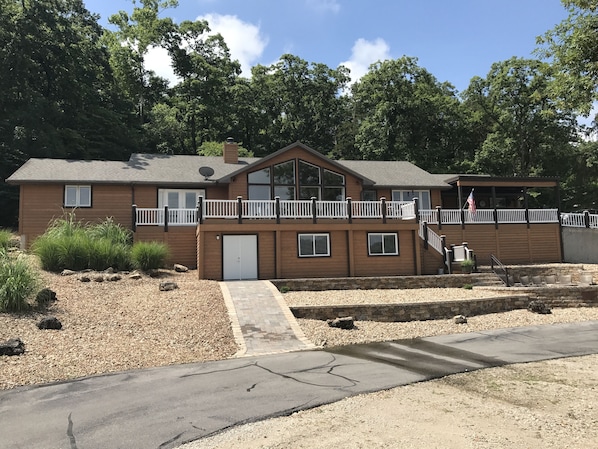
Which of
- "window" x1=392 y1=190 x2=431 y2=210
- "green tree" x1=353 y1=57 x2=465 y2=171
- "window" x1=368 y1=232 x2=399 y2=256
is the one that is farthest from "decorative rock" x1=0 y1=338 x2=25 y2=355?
"green tree" x1=353 y1=57 x2=465 y2=171

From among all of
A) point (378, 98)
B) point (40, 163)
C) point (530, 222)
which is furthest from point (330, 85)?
point (40, 163)

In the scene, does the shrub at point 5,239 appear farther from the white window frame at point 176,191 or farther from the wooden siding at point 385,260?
the wooden siding at point 385,260

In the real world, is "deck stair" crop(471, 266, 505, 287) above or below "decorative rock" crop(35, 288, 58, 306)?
below

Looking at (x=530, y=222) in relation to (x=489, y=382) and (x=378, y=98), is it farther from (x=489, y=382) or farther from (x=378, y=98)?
(x=378, y=98)

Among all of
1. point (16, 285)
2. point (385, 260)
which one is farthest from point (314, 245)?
point (16, 285)

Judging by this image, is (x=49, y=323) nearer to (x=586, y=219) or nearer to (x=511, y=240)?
(x=511, y=240)

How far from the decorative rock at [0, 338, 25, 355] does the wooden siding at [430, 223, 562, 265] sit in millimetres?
18757

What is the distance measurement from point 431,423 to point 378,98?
4084cm

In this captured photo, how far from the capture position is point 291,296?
14914 millimetres

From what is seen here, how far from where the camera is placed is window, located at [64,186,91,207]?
20828 mm

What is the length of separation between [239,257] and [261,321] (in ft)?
20.3

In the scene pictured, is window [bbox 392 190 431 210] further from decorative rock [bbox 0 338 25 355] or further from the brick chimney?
decorative rock [bbox 0 338 25 355]

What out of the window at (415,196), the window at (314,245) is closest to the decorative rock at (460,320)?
the window at (314,245)

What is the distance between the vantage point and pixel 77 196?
21.0 metres
